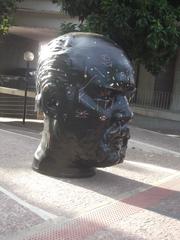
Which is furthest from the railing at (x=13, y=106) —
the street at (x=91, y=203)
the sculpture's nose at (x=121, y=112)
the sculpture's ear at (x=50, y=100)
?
the sculpture's nose at (x=121, y=112)

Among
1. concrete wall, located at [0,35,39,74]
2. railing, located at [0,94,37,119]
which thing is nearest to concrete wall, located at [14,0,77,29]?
railing, located at [0,94,37,119]

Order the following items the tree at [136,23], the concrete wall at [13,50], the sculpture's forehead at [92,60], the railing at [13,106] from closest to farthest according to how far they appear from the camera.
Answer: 1. the sculpture's forehead at [92,60]
2. the tree at [136,23]
3. the railing at [13,106]
4. the concrete wall at [13,50]

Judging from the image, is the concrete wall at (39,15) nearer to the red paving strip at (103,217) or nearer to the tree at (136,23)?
the tree at (136,23)

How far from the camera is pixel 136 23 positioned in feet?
42.0

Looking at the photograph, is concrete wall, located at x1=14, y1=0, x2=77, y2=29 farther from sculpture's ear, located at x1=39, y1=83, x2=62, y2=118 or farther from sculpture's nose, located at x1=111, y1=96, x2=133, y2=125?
sculpture's nose, located at x1=111, y1=96, x2=133, y2=125

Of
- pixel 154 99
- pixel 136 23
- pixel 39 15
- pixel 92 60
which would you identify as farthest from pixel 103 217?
pixel 39 15

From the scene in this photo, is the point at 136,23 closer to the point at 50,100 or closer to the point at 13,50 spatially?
the point at 50,100

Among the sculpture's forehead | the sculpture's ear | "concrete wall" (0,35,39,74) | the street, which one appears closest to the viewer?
the street

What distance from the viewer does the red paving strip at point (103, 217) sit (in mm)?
5059

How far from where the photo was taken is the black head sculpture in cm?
675

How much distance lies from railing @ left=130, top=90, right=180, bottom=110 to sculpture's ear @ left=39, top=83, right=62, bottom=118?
536 inches

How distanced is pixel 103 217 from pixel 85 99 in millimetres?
1684

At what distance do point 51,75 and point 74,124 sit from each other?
709 mm

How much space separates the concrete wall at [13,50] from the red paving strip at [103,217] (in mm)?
27276
